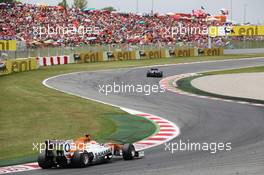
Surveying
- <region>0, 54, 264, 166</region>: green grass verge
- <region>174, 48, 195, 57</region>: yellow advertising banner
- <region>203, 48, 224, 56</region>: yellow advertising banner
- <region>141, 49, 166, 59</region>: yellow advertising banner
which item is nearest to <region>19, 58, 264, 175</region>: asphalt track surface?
<region>0, 54, 264, 166</region>: green grass verge

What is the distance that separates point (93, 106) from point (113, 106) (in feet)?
3.05

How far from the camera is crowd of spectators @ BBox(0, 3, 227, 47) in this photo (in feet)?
203

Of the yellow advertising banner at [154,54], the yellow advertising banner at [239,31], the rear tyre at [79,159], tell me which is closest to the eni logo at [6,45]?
the yellow advertising banner at [154,54]

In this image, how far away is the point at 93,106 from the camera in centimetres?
2603

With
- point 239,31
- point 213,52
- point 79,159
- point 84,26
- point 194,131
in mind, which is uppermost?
point 84,26

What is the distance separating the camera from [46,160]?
13.6 meters

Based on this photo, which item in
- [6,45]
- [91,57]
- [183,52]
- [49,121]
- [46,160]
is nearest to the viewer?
[46,160]

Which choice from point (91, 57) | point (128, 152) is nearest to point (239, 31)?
point (91, 57)

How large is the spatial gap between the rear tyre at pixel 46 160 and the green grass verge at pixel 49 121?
1536 mm

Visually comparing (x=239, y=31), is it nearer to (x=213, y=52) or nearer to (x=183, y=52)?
(x=213, y=52)

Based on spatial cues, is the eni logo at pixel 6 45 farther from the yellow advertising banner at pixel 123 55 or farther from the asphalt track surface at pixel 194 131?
the yellow advertising banner at pixel 123 55

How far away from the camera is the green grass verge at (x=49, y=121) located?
17.7 m

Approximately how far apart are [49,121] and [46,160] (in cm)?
793

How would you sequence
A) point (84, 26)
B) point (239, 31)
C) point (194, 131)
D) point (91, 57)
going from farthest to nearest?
point (239, 31), point (84, 26), point (91, 57), point (194, 131)
